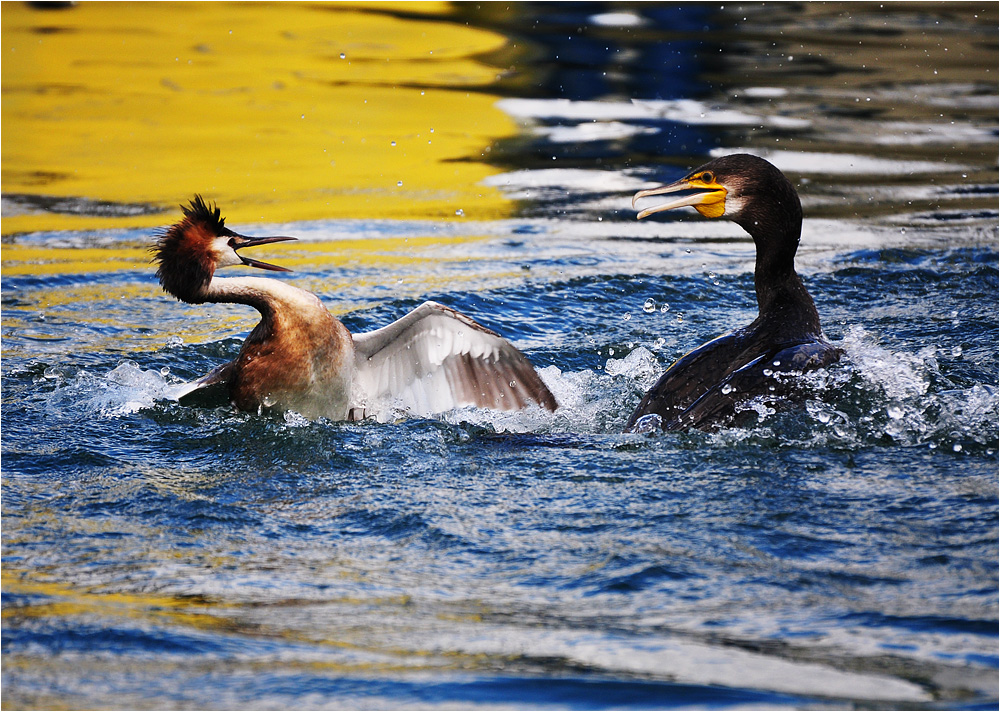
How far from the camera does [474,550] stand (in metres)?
3.54

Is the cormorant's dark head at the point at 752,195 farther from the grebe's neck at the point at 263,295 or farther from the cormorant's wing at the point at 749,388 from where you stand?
the grebe's neck at the point at 263,295

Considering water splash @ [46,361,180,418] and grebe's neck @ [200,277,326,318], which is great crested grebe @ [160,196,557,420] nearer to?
grebe's neck @ [200,277,326,318]

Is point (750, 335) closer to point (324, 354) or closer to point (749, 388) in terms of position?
point (749, 388)

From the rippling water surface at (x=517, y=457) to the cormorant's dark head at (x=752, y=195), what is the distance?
570 mm

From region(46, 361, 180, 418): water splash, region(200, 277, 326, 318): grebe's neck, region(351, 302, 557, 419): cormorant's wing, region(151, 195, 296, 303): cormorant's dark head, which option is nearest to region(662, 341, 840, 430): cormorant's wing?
region(351, 302, 557, 419): cormorant's wing

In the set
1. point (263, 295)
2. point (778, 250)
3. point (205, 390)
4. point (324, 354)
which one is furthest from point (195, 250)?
point (778, 250)

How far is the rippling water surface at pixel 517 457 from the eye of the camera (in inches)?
116

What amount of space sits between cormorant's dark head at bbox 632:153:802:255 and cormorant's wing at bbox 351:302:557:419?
94cm

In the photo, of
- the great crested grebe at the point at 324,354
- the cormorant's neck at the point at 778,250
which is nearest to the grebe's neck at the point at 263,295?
the great crested grebe at the point at 324,354

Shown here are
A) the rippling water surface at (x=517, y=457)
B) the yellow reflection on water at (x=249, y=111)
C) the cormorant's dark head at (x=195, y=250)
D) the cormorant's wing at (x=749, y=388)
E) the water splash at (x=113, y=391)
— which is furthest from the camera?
the yellow reflection on water at (x=249, y=111)

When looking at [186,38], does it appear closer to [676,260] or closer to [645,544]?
[676,260]

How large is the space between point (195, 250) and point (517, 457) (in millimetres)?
1642

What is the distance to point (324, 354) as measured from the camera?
501 cm

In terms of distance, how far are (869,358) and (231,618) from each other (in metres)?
2.79
